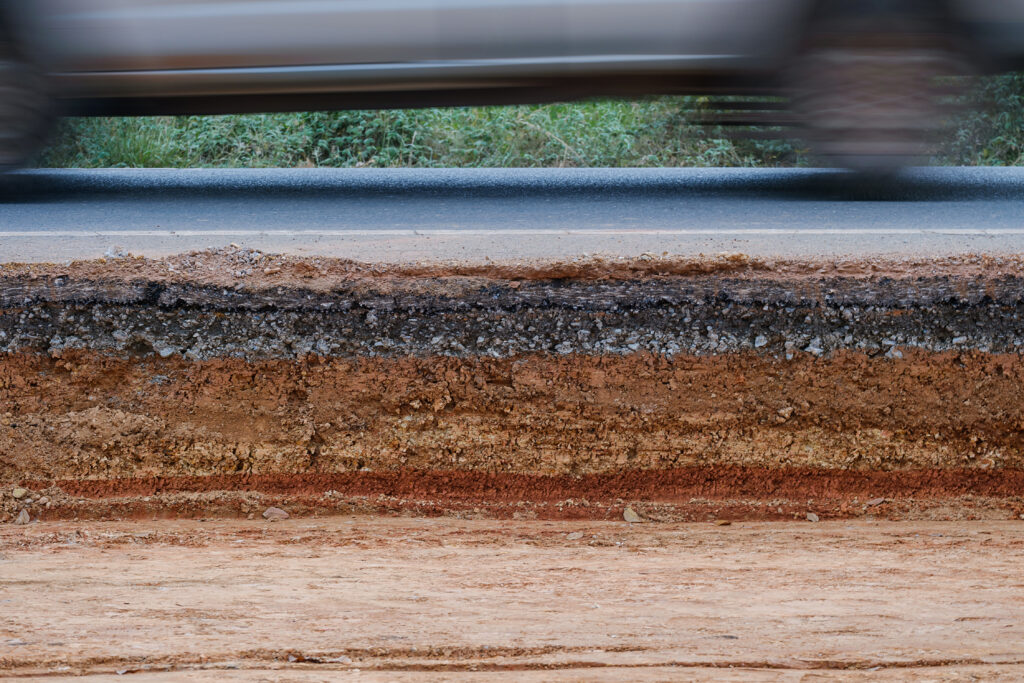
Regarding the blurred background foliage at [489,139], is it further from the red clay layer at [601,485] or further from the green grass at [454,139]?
the red clay layer at [601,485]

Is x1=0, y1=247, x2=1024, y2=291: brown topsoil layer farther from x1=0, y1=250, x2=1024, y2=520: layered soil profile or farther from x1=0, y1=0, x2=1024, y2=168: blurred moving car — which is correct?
x1=0, y1=0, x2=1024, y2=168: blurred moving car

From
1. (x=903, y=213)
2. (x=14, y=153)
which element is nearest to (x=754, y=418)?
(x=903, y=213)

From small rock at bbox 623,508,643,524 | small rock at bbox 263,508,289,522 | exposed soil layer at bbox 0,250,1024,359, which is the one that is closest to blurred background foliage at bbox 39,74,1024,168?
exposed soil layer at bbox 0,250,1024,359

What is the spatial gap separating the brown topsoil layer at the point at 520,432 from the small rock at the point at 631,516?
41mm

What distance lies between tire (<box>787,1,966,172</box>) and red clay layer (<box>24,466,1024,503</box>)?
1.61 meters

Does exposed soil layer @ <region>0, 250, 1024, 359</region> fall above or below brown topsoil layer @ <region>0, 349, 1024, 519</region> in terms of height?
above

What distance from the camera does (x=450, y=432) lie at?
3.12 metres

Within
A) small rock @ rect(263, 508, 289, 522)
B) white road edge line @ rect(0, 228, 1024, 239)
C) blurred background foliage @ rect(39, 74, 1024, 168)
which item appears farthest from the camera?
blurred background foliage @ rect(39, 74, 1024, 168)

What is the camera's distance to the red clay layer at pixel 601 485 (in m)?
3.16

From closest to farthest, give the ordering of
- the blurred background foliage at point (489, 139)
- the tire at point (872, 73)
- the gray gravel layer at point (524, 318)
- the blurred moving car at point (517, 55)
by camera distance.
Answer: the gray gravel layer at point (524, 318) < the blurred moving car at point (517, 55) < the tire at point (872, 73) < the blurred background foliage at point (489, 139)

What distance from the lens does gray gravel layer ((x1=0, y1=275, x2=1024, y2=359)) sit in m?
2.94

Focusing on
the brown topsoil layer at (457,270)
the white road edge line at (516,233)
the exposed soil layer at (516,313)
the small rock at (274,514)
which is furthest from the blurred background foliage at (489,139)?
the small rock at (274,514)

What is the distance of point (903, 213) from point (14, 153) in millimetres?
4020

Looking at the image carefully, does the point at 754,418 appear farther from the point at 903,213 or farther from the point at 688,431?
the point at 903,213
